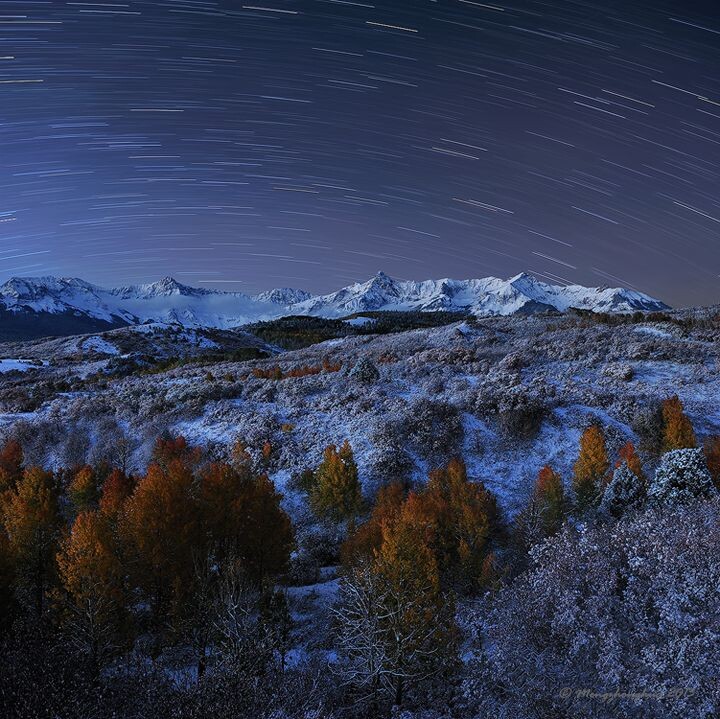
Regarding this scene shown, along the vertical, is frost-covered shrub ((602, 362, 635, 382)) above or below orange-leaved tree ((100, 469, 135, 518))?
above

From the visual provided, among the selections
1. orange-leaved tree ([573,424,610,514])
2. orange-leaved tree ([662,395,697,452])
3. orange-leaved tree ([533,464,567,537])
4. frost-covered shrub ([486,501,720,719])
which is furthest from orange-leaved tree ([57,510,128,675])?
orange-leaved tree ([662,395,697,452])

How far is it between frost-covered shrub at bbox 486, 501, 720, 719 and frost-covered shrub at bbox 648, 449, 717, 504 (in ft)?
22.5

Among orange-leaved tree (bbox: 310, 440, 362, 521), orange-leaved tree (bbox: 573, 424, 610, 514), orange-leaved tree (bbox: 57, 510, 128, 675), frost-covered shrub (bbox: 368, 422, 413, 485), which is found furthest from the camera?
frost-covered shrub (bbox: 368, 422, 413, 485)

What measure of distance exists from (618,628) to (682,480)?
553 inches

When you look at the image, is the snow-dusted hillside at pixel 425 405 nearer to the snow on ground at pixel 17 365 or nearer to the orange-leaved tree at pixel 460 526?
the orange-leaved tree at pixel 460 526

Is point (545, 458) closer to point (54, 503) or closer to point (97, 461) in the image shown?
point (54, 503)

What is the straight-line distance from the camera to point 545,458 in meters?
33.9

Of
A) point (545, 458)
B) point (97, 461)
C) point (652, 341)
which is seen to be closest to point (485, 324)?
point (652, 341)

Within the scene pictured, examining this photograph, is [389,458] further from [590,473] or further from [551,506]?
[590,473]

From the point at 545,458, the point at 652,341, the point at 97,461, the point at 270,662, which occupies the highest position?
the point at 652,341

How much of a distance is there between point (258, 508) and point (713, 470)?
28.0m

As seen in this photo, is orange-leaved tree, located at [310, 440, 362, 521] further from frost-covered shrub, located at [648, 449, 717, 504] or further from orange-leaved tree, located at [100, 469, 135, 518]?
frost-covered shrub, located at [648, 449, 717, 504]

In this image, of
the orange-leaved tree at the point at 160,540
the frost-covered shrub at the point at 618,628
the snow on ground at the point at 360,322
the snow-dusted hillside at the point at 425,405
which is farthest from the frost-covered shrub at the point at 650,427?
the snow on ground at the point at 360,322

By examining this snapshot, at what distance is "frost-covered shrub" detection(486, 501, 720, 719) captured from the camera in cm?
1163
